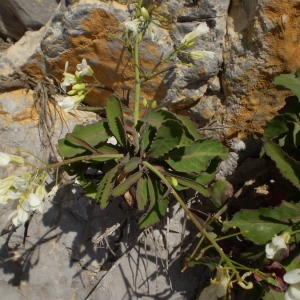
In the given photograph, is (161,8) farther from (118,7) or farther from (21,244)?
(21,244)

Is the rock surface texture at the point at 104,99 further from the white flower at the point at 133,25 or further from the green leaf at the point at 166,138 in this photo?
the green leaf at the point at 166,138

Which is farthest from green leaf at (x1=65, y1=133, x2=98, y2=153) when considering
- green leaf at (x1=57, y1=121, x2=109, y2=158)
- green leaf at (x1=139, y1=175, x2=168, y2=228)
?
green leaf at (x1=139, y1=175, x2=168, y2=228)

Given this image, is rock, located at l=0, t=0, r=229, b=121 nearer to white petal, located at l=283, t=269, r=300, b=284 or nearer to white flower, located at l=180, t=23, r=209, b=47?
white flower, located at l=180, t=23, r=209, b=47

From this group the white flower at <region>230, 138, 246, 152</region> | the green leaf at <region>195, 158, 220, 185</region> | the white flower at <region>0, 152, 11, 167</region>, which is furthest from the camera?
the white flower at <region>230, 138, 246, 152</region>

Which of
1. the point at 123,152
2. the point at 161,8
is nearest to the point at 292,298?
the point at 123,152

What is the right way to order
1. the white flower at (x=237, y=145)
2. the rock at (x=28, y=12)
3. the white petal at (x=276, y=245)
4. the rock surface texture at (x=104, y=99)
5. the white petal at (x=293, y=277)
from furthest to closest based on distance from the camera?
1. the rock at (x=28, y=12)
2. the white flower at (x=237, y=145)
3. the rock surface texture at (x=104, y=99)
4. the white petal at (x=276, y=245)
5. the white petal at (x=293, y=277)

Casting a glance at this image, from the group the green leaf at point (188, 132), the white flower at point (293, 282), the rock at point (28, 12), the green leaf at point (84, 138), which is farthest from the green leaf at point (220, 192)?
the rock at point (28, 12)
